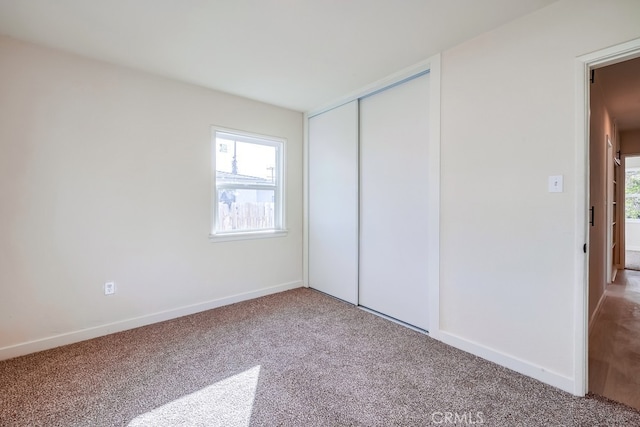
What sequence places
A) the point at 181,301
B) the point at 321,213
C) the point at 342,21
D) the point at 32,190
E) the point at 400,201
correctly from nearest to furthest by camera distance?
the point at 342,21 < the point at 32,190 < the point at 400,201 < the point at 181,301 < the point at 321,213

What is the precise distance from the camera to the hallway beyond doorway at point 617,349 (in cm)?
189

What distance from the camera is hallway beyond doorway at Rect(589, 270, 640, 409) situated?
189 cm

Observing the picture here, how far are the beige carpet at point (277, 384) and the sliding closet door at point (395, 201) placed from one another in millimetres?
423

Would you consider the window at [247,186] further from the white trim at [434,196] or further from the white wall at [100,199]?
the white trim at [434,196]

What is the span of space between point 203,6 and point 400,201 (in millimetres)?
2248

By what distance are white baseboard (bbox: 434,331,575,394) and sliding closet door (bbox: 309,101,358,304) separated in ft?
4.02

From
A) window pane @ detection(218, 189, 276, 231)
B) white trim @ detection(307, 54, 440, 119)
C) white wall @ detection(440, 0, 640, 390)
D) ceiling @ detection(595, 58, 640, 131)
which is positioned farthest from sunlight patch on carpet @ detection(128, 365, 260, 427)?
ceiling @ detection(595, 58, 640, 131)

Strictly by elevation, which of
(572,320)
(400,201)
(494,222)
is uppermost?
(400,201)

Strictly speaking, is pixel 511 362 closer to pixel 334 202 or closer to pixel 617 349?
pixel 617 349

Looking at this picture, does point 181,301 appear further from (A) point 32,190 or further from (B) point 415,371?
(B) point 415,371

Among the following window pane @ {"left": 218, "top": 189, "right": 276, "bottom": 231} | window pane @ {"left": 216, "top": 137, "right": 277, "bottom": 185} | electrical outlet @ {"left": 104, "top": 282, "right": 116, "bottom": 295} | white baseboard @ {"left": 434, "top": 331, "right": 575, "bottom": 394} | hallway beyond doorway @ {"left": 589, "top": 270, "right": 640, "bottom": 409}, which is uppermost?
window pane @ {"left": 216, "top": 137, "right": 277, "bottom": 185}

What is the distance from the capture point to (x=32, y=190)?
236 centimetres

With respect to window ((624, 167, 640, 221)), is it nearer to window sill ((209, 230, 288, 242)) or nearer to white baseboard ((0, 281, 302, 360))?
window sill ((209, 230, 288, 242))

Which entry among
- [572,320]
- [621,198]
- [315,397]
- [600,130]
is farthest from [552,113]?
[621,198]
